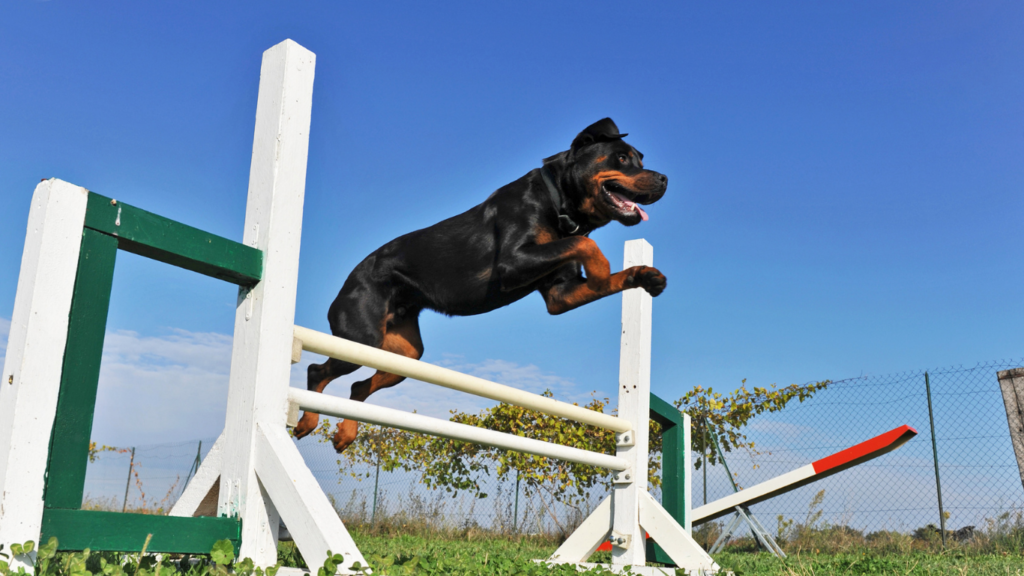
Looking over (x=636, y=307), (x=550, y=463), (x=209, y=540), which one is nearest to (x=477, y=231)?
(x=636, y=307)

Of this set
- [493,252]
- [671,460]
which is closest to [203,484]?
[493,252]

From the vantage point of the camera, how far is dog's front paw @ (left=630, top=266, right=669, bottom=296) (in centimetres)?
214

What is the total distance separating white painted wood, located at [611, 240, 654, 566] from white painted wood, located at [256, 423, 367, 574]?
5.82 ft

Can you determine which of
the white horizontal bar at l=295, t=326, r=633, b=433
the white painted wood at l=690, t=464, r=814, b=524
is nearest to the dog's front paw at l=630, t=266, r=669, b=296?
the white horizontal bar at l=295, t=326, r=633, b=433

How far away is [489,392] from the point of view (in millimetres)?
2189

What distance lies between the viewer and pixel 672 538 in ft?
9.17

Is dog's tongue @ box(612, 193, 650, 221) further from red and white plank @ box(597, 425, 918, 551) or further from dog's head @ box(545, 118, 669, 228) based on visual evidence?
red and white plank @ box(597, 425, 918, 551)

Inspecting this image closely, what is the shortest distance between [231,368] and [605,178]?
4.61ft

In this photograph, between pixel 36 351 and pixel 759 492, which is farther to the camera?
pixel 759 492

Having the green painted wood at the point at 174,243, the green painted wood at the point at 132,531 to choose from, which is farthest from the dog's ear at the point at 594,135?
the green painted wood at the point at 132,531

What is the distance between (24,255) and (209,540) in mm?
657

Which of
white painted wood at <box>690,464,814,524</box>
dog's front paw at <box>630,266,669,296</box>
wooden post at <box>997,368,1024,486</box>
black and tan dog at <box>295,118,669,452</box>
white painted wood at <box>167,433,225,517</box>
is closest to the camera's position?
white painted wood at <box>167,433,225,517</box>

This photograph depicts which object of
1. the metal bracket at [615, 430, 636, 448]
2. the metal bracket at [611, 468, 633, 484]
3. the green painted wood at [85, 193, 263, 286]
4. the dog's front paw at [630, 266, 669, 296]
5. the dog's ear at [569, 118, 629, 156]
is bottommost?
the metal bracket at [611, 468, 633, 484]

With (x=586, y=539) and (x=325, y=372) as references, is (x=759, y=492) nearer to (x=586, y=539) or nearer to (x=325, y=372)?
(x=586, y=539)
